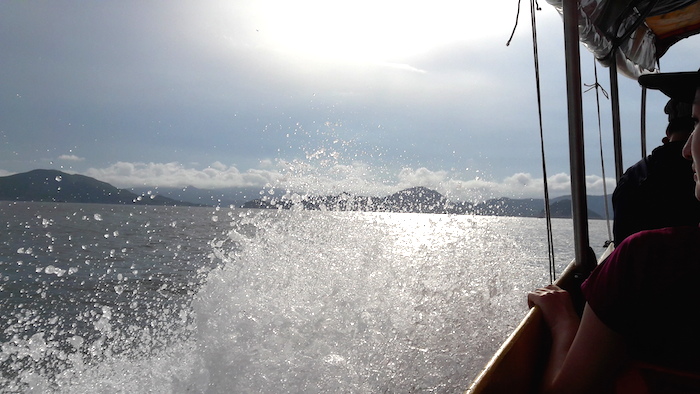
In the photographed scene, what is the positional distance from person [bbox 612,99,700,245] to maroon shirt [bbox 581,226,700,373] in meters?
1.05

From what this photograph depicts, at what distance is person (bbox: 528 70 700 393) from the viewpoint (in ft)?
2.94

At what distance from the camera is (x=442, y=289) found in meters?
9.19

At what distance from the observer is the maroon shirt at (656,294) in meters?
0.89

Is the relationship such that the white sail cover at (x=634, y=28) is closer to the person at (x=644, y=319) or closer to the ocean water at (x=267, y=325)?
the person at (x=644, y=319)

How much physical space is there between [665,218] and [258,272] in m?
5.03

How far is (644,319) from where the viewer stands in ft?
3.12

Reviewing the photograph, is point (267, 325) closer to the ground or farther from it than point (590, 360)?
closer to the ground

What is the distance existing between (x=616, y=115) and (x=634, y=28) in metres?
0.77

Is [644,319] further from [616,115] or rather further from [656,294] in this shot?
[616,115]

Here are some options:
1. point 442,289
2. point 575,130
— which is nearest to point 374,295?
point 442,289

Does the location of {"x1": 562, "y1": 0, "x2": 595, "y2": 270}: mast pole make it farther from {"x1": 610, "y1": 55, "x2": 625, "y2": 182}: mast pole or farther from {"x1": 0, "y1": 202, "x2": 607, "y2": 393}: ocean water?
{"x1": 0, "y1": 202, "x2": 607, "y2": 393}: ocean water

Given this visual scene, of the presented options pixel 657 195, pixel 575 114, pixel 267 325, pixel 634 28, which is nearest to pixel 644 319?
pixel 657 195

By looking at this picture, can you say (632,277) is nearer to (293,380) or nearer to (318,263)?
(293,380)

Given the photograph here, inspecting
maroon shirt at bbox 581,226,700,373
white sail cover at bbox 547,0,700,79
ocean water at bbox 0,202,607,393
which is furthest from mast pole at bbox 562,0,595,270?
ocean water at bbox 0,202,607,393
